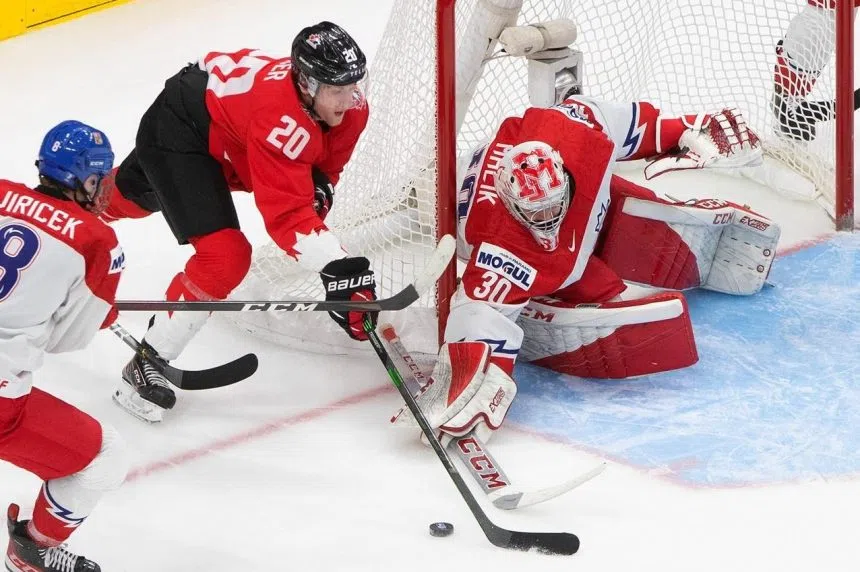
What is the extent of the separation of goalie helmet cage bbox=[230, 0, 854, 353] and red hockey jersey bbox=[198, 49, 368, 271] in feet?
1.28

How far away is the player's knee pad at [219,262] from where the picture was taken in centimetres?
326

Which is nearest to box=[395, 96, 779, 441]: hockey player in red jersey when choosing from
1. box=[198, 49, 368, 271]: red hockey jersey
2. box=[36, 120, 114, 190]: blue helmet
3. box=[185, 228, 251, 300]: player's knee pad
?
box=[198, 49, 368, 271]: red hockey jersey

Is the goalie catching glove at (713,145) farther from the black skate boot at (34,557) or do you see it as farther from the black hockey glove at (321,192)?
the black skate boot at (34,557)

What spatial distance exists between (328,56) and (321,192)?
46 centimetres

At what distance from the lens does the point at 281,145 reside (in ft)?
10.1

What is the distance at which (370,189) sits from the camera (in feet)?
12.4

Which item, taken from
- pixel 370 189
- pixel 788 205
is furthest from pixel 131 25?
pixel 788 205

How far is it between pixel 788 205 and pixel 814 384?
4.05 ft

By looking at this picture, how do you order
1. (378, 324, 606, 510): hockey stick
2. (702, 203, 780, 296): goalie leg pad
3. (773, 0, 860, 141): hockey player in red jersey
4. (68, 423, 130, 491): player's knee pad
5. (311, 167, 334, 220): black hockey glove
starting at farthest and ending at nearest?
(773, 0, 860, 141): hockey player in red jersey < (702, 203, 780, 296): goalie leg pad < (311, 167, 334, 220): black hockey glove < (378, 324, 606, 510): hockey stick < (68, 423, 130, 491): player's knee pad

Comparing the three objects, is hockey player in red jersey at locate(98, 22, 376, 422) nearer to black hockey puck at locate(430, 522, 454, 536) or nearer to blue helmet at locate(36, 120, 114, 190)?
black hockey puck at locate(430, 522, 454, 536)

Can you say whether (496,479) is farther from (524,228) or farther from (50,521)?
(50,521)

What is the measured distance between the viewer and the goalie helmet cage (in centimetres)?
358

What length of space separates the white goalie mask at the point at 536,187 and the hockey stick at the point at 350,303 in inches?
11.4

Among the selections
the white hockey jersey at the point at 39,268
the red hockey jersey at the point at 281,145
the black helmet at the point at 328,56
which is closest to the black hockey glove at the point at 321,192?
the red hockey jersey at the point at 281,145
